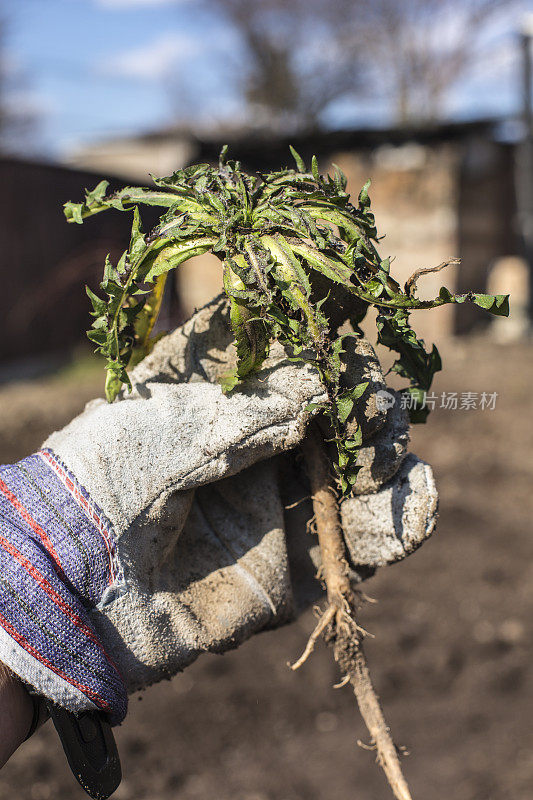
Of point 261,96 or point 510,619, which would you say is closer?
point 510,619

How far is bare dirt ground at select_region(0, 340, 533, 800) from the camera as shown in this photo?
321cm

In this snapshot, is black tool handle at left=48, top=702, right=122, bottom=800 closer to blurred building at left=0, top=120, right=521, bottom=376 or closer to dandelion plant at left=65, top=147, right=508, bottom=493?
dandelion plant at left=65, top=147, right=508, bottom=493

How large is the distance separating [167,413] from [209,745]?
2743 mm

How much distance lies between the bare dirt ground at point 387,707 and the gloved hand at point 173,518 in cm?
214

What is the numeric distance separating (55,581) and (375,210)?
7.88 metres

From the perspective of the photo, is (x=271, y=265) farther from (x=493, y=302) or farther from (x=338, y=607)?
(x=338, y=607)

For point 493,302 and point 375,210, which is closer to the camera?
point 493,302

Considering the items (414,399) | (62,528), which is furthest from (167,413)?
(414,399)

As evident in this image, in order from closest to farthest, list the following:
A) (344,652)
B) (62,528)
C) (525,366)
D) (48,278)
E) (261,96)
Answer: (62,528) → (344,652) → (525,366) → (48,278) → (261,96)

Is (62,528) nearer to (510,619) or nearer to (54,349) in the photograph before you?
(510,619)

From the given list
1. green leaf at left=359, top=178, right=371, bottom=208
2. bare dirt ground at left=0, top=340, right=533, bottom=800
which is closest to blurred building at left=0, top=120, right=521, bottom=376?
bare dirt ground at left=0, top=340, right=533, bottom=800

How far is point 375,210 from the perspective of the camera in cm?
839

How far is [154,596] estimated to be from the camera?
4.42 feet

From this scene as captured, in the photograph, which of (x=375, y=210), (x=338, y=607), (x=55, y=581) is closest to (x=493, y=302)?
(x=338, y=607)
